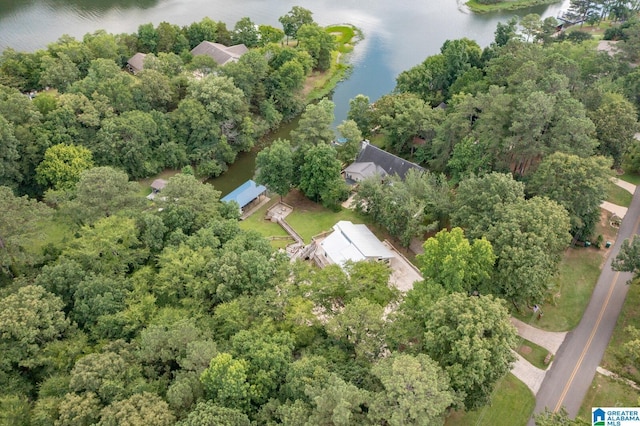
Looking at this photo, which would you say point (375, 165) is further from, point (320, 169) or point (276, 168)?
point (276, 168)

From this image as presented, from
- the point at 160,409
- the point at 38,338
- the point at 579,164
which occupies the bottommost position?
the point at 38,338

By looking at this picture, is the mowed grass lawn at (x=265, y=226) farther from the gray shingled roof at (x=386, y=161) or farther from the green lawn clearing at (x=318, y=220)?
the gray shingled roof at (x=386, y=161)

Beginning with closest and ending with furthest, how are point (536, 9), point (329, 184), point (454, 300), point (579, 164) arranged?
point (454, 300)
point (579, 164)
point (329, 184)
point (536, 9)

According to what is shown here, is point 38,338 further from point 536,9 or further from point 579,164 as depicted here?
point 536,9

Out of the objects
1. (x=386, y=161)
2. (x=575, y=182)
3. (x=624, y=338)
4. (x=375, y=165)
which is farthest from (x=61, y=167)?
(x=624, y=338)

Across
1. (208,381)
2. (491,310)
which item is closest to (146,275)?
(208,381)

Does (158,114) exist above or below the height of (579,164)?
below

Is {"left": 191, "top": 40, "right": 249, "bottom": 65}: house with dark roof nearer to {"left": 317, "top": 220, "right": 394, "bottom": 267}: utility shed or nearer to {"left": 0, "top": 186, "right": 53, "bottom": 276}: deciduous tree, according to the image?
{"left": 317, "top": 220, "right": 394, "bottom": 267}: utility shed
